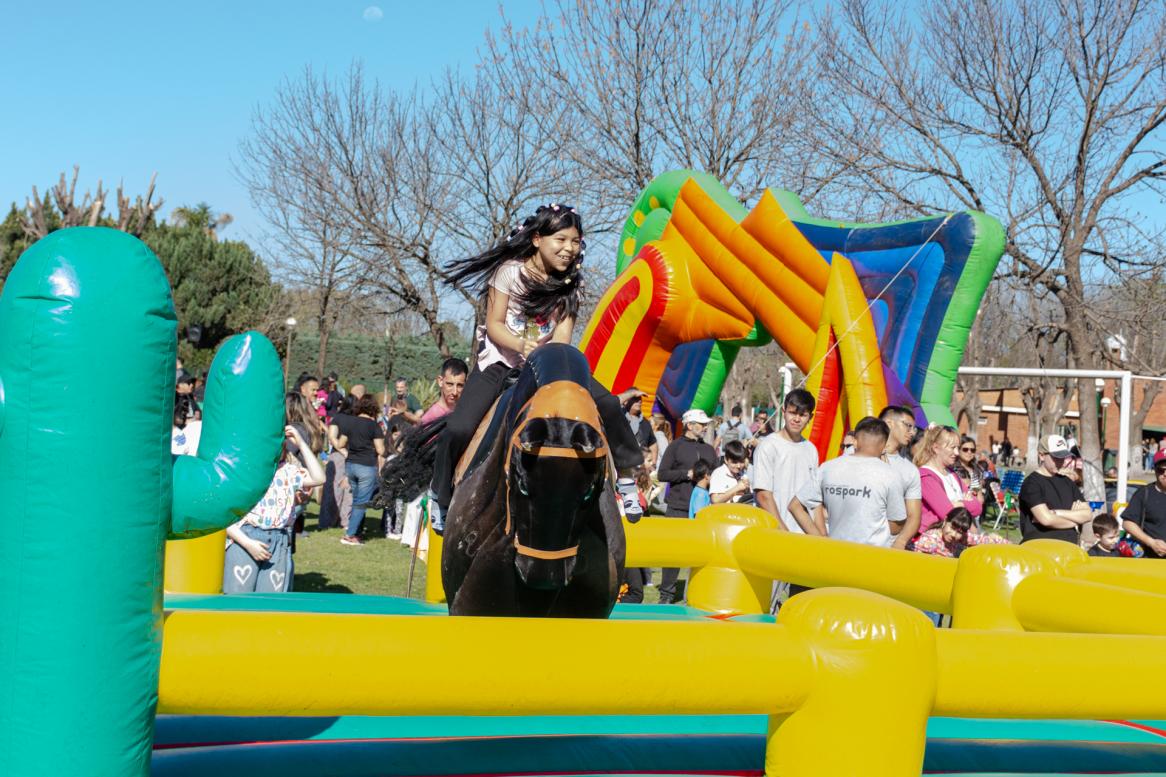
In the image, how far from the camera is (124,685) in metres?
2.07

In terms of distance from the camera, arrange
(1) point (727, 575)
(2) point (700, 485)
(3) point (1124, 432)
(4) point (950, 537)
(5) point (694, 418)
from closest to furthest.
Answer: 1. (1) point (727, 575)
2. (4) point (950, 537)
3. (2) point (700, 485)
4. (5) point (694, 418)
5. (3) point (1124, 432)

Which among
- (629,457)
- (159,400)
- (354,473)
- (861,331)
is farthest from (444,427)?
(354,473)

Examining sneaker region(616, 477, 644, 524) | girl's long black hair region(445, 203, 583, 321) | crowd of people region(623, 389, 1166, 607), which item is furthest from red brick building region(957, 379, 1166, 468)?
sneaker region(616, 477, 644, 524)

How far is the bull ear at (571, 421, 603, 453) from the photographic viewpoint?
7.20 ft

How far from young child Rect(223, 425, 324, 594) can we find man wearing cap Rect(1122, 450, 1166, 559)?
5556mm

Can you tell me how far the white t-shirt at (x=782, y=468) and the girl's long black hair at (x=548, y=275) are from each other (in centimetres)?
305

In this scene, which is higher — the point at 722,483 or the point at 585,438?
the point at 585,438

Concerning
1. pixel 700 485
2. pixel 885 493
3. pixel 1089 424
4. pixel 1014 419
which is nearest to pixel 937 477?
pixel 885 493

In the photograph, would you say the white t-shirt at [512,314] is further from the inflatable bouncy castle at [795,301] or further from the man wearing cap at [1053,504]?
the inflatable bouncy castle at [795,301]

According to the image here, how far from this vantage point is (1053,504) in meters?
7.08

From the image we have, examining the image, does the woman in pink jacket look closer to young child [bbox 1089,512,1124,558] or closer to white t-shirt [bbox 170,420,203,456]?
young child [bbox 1089,512,1124,558]

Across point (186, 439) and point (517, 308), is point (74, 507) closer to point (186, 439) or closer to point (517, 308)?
point (517, 308)

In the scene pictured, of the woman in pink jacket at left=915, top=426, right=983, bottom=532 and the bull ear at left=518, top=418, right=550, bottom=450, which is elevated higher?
the bull ear at left=518, top=418, right=550, bottom=450

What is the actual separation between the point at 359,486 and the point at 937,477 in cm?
635
